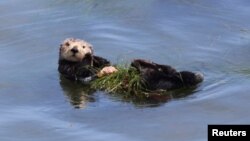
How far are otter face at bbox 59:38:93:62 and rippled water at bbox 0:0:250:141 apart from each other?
380 millimetres

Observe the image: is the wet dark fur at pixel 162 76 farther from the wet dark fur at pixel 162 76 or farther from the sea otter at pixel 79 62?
the sea otter at pixel 79 62

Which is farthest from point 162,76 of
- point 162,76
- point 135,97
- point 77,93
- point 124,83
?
point 77,93

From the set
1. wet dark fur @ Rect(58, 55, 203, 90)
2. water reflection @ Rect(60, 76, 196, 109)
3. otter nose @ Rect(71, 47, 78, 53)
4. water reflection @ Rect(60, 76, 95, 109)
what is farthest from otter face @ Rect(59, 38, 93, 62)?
wet dark fur @ Rect(58, 55, 203, 90)

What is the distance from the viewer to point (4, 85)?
33.1 ft

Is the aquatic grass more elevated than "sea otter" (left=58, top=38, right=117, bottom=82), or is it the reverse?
"sea otter" (left=58, top=38, right=117, bottom=82)

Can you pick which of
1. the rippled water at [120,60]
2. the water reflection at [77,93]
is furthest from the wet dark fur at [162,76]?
the water reflection at [77,93]

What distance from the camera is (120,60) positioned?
1070cm

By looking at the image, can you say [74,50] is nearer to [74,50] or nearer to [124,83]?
[74,50]

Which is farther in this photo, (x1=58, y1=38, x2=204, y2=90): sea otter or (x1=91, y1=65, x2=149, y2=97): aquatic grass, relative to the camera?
(x1=91, y1=65, x2=149, y2=97): aquatic grass

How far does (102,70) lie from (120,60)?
1010 millimetres

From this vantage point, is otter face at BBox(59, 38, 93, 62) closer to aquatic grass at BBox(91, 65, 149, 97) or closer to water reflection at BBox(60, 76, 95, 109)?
water reflection at BBox(60, 76, 95, 109)

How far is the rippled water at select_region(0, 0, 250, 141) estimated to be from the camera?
8.36 metres

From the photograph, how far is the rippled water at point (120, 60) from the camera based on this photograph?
8.36m

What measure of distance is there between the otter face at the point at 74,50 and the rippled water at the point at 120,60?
38cm
